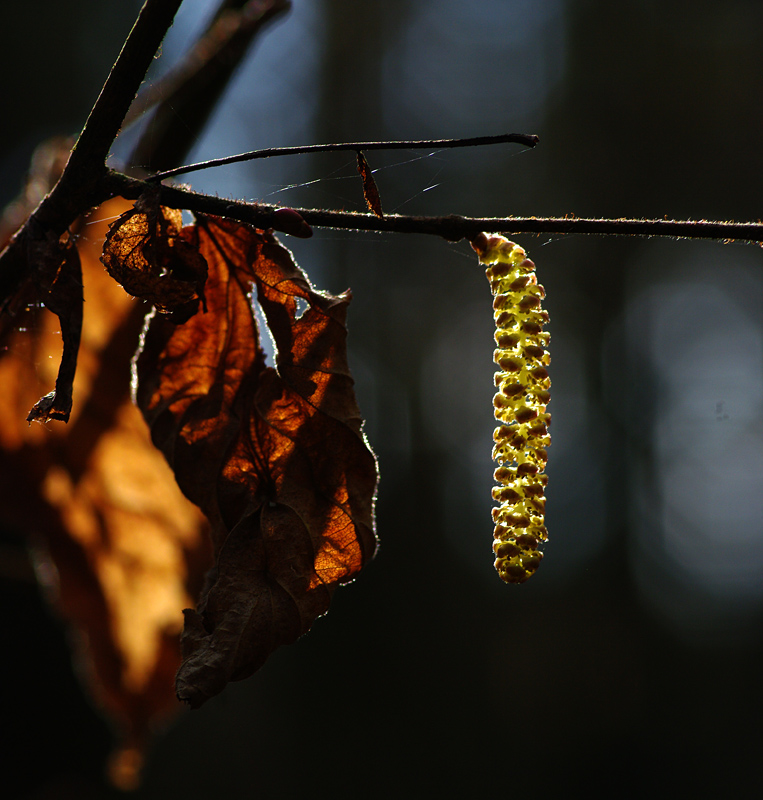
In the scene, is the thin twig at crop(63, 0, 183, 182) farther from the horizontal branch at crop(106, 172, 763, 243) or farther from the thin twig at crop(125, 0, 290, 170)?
the thin twig at crop(125, 0, 290, 170)

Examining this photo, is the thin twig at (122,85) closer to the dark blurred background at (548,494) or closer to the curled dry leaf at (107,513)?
the curled dry leaf at (107,513)

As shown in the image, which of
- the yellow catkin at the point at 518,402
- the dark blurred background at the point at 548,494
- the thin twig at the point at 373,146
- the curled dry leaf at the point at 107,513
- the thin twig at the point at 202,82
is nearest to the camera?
the thin twig at the point at 373,146

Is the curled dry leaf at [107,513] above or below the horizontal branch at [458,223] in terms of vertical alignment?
below

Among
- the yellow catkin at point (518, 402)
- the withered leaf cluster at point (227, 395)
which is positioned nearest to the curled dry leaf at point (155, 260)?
the withered leaf cluster at point (227, 395)

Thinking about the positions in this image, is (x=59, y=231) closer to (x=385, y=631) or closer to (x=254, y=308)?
(x=254, y=308)

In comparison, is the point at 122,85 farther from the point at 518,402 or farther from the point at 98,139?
the point at 518,402

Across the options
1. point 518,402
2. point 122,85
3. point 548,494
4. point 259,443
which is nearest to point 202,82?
point 122,85
